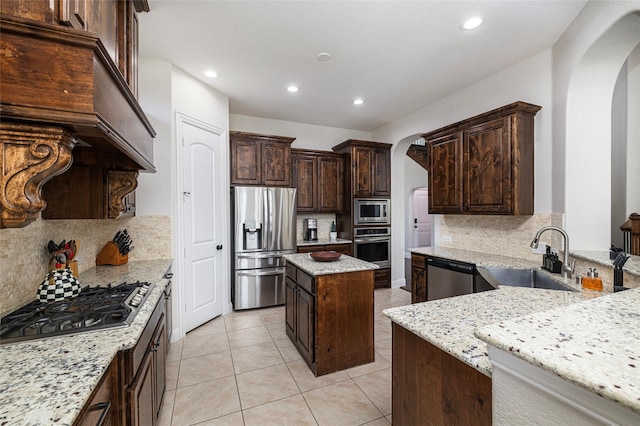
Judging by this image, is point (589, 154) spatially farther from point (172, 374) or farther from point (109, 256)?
point (109, 256)

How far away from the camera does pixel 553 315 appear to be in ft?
2.55

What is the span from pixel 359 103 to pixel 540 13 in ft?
7.28

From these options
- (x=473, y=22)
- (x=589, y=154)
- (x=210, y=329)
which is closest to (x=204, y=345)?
(x=210, y=329)

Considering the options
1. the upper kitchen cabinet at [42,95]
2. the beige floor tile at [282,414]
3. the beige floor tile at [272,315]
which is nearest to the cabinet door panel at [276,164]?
the beige floor tile at [272,315]

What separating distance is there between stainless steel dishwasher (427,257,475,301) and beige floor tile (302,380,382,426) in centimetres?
145

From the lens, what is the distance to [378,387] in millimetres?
2158

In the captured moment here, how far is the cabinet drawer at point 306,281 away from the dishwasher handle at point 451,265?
161 cm

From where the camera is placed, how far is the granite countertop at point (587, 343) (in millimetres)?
471

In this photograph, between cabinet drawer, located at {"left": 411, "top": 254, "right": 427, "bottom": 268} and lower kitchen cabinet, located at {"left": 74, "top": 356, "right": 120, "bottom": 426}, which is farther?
cabinet drawer, located at {"left": 411, "top": 254, "right": 427, "bottom": 268}

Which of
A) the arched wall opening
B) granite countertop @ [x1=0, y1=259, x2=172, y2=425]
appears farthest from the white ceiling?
granite countertop @ [x1=0, y1=259, x2=172, y2=425]

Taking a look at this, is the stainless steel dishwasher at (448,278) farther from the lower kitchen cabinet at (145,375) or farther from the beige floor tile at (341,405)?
the lower kitchen cabinet at (145,375)

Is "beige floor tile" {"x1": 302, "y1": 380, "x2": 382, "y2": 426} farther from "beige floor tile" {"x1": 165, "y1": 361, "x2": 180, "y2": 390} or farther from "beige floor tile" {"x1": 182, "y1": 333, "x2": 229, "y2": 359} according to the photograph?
"beige floor tile" {"x1": 182, "y1": 333, "x2": 229, "y2": 359}

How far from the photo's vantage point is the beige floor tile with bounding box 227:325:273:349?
2904mm

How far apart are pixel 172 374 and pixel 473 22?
12.9 ft
